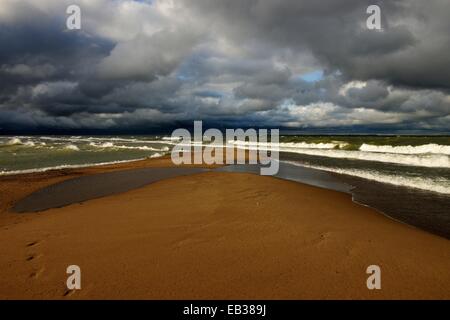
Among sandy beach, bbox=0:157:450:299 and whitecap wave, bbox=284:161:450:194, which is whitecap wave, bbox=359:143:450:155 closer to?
whitecap wave, bbox=284:161:450:194

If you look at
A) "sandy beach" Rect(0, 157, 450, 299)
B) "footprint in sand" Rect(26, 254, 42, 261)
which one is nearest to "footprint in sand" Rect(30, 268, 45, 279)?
"sandy beach" Rect(0, 157, 450, 299)

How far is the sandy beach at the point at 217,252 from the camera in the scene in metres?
5.97

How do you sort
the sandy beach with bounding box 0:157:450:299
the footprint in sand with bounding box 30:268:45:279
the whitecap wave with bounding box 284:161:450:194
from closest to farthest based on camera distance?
the sandy beach with bounding box 0:157:450:299
the footprint in sand with bounding box 30:268:45:279
the whitecap wave with bounding box 284:161:450:194

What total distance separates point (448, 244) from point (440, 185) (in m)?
12.0

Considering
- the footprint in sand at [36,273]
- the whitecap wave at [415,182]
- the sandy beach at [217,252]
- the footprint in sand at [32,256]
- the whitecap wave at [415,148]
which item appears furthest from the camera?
the whitecap wave at [415,148]

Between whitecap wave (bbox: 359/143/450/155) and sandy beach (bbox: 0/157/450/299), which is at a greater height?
whitecap wave (bbox: 359/143/450/155)

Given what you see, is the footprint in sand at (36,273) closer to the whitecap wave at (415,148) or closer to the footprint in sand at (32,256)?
the footprint in sand at (32,256)

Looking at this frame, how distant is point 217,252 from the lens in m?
7.70

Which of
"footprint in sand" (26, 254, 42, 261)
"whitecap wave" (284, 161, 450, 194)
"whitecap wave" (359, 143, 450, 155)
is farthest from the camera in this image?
"whitecap wave" (359, 143, 450, 155)

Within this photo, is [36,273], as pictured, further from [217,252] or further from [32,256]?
[217,252]

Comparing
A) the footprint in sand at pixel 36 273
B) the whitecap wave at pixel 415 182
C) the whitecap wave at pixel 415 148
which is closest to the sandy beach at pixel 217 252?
the footprint in sand at pixel 36 273

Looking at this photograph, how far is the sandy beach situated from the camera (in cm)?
597

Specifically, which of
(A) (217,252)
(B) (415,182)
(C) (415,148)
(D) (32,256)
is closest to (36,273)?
(D) (32,256)
